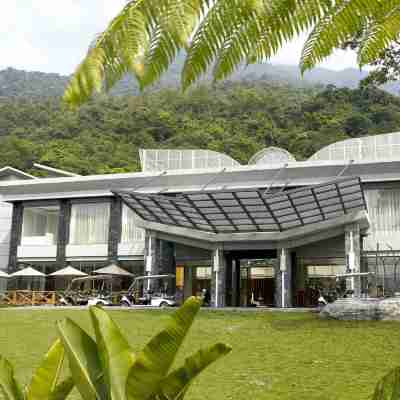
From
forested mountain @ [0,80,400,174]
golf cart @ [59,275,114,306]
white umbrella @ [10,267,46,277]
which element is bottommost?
golf cart @ [59,275,114,306]

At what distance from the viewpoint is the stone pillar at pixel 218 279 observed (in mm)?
28125

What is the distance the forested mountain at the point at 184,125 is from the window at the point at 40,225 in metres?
14.2

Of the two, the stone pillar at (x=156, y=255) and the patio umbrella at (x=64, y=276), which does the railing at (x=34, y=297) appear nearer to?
the patio umbrella at (x=64, y=276)

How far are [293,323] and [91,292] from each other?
661 inches

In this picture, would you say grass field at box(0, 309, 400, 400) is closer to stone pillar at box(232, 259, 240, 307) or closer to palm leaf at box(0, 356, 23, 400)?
palm leaf at box(0, 356, 23, 400)

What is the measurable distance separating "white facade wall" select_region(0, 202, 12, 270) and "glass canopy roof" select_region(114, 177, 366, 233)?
11627 millimetres

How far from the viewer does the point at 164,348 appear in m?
3.55

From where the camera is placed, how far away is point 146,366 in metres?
3.61

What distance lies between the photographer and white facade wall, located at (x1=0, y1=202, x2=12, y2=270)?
3622 cm

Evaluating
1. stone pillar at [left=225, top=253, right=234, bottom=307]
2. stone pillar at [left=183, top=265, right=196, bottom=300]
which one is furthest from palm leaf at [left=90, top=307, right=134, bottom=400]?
stone pillar at [left=183, top=265, right=196, bottom=300]

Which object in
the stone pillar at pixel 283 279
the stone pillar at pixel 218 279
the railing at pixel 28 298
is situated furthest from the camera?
the railing at pixel 28 298

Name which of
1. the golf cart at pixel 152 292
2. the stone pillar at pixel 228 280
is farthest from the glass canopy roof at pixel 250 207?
the golf cart at pixel 152 292

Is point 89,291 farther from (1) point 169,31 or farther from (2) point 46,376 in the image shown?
(1) point 169,31

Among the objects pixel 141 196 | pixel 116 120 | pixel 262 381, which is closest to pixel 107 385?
pixel 262 381
